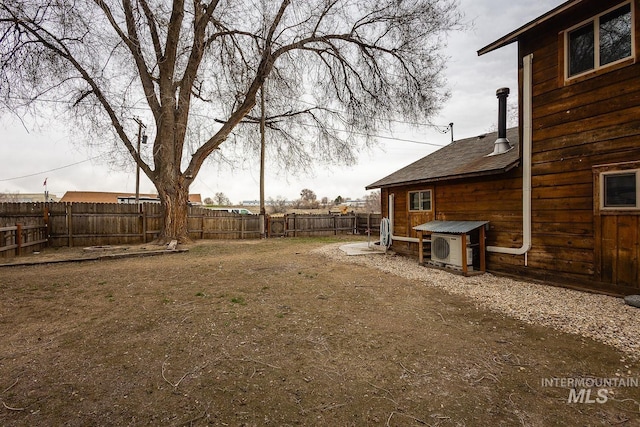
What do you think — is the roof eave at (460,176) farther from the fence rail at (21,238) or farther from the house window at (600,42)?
the fence rail at (21,238)

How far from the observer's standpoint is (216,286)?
5598 millimetres

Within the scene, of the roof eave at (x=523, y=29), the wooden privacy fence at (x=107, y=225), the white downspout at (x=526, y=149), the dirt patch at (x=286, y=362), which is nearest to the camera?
the dirt patch at (x=286, y=362)

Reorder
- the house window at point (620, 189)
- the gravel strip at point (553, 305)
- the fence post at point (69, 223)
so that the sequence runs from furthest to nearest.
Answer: the fence post at point (69, 223) < the house window at point (620, 189) < the gravel strip at point (553, 305)

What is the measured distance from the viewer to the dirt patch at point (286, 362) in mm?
2098

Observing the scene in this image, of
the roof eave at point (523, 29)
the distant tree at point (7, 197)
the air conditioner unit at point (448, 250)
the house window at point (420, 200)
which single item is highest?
the roof eave at point (523, 29)

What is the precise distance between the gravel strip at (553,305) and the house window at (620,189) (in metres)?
1.57

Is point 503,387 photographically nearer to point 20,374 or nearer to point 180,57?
point 20,374

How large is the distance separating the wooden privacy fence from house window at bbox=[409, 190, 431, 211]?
9.49 ft

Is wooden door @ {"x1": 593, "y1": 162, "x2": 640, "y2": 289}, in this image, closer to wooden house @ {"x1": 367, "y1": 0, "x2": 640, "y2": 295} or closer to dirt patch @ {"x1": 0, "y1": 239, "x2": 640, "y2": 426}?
wooden house @ {"x1": 367, "y1": 0, "x2": 640, "y2": 295}

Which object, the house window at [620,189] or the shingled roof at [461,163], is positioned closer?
the house window at [620,189]

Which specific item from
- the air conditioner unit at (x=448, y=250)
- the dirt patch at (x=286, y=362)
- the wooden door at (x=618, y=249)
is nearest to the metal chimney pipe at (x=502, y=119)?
the air conditioner unit at (x=448, y=250)

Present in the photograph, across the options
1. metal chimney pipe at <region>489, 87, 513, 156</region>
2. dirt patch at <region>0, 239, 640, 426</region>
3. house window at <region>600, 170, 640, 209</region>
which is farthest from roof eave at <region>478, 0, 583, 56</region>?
dirt patch at <region>0, 239, 640, 426</region>

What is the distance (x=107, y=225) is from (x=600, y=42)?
52.5ft

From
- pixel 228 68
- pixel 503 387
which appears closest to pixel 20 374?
pixel 503 387
